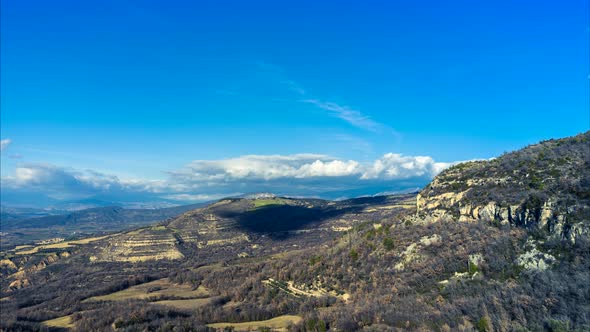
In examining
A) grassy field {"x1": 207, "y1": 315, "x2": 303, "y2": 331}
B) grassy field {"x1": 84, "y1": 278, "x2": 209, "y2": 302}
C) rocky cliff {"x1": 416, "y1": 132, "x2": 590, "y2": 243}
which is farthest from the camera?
grassy field {"x1": 84, "y1": 278, "x2": 209, "y2": 302}

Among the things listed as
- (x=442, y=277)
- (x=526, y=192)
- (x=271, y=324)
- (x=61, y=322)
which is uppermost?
(x=526, y=192)

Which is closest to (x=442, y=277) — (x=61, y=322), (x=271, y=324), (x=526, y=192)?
(x=526, y=192)

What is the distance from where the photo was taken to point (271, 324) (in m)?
62.4

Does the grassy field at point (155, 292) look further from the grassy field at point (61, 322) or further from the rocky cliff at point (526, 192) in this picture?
the rocky cliff at point (526, 192)

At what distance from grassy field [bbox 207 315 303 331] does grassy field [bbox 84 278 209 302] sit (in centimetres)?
3705

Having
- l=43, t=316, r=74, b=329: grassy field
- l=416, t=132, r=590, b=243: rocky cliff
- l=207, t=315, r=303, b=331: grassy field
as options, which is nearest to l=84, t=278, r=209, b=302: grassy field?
l=43, t=316, r=74, b=329: grassy field

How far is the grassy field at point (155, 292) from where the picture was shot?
106 meters

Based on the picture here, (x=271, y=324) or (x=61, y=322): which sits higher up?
(x=271, y=324)

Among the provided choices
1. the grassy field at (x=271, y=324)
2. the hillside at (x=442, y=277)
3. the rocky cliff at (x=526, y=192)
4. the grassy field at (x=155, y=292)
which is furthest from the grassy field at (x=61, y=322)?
the rocky cliff at (x=526, y=192)

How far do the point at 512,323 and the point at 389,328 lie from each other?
12151 mm

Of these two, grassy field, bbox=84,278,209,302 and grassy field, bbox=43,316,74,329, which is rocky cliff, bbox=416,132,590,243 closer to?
grassy field, bbox=84,278,209,302

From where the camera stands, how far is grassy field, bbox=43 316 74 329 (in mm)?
81750

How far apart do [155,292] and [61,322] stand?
30219 millimetres

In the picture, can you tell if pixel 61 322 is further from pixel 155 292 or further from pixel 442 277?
pixel 442 277
